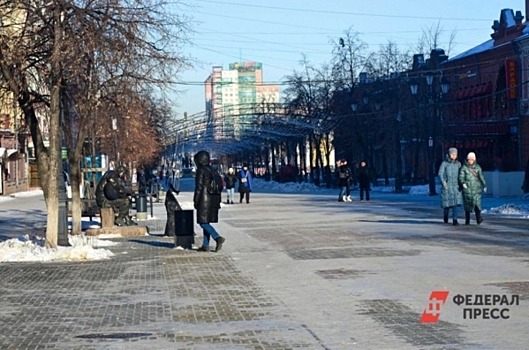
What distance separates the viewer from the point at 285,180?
3398 inches

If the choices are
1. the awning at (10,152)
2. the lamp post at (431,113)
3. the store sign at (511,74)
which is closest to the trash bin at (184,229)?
the lamp post at (431,113)

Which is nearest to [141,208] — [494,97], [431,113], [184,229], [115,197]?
[115,197]

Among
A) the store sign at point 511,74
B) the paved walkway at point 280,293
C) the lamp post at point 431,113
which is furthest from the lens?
the store sign at point 511,74

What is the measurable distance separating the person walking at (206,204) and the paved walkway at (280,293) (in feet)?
1.69

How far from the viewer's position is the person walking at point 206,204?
19234 mm

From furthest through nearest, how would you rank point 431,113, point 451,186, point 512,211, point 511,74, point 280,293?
point 511,74
point 431,113
point 512,211
point 451,186
point 280,293

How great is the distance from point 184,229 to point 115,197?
25.2 feet

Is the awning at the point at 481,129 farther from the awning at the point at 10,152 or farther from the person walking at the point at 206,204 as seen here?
the person walking at the point at 206,204

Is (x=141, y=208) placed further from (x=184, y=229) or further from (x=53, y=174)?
(x=53, y=174)

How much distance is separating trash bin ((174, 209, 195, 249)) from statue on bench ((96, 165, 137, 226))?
719 centimetres

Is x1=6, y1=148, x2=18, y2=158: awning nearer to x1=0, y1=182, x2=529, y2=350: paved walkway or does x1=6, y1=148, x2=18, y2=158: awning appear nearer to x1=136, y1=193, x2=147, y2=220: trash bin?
x1=136, y1=193, x2=147, y2=220: trash bin

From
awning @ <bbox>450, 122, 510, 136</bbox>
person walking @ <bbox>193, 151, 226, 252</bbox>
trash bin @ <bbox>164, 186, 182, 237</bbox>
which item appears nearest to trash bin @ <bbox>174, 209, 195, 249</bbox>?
person walking @ <bbox>193, 151, 226, 252</bbox>

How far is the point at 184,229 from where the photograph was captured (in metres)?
20.5

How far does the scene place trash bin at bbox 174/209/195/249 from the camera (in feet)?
66.6
